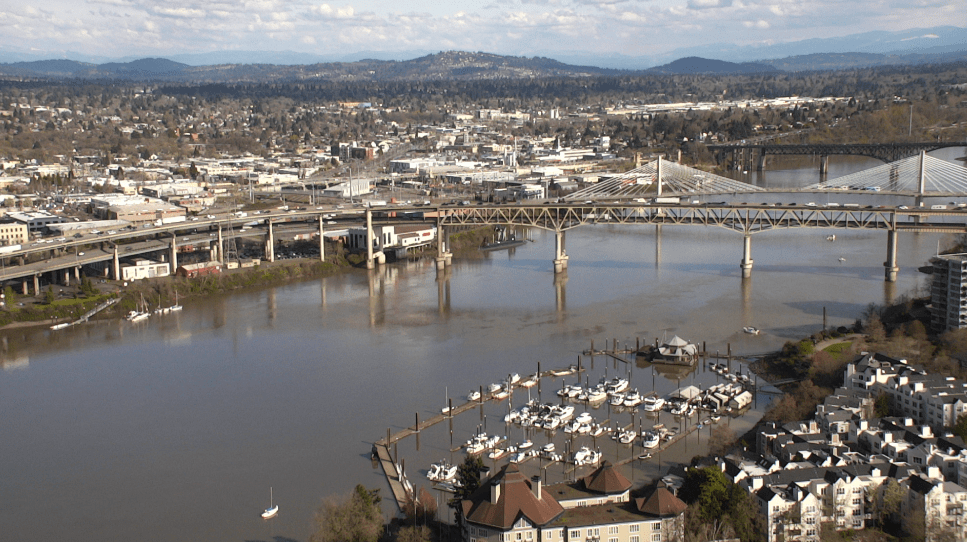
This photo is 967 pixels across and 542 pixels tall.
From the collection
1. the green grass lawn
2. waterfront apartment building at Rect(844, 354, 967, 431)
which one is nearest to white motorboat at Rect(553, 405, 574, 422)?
waterfront apartment building at Rect(844, 354, 967, 431)

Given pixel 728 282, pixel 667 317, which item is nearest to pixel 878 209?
pixel 728 282

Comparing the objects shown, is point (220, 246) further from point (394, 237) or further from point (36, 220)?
point (36, 220)

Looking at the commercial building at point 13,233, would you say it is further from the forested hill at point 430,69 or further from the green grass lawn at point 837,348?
the forested hill at point 430,69

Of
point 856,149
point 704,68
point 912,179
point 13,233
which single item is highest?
Result: point 704,68

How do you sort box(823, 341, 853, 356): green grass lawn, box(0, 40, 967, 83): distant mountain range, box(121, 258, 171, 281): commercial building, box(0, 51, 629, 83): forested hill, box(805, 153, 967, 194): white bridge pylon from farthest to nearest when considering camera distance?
box(0, 40, 967, 83): distant mountain range
box(0, 51, 629, 83): forested hill
box(805, 153, 967, 194): white bridge pylon
box(121, 258, 171, 281): commercial building
box(823, 341, 853, 356): green grass lawn

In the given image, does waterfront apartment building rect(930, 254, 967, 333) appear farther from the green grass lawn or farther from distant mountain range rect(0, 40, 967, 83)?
distant mountain range rect(0, 40, 967, 83)

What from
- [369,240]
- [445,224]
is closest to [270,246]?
[369,240]
